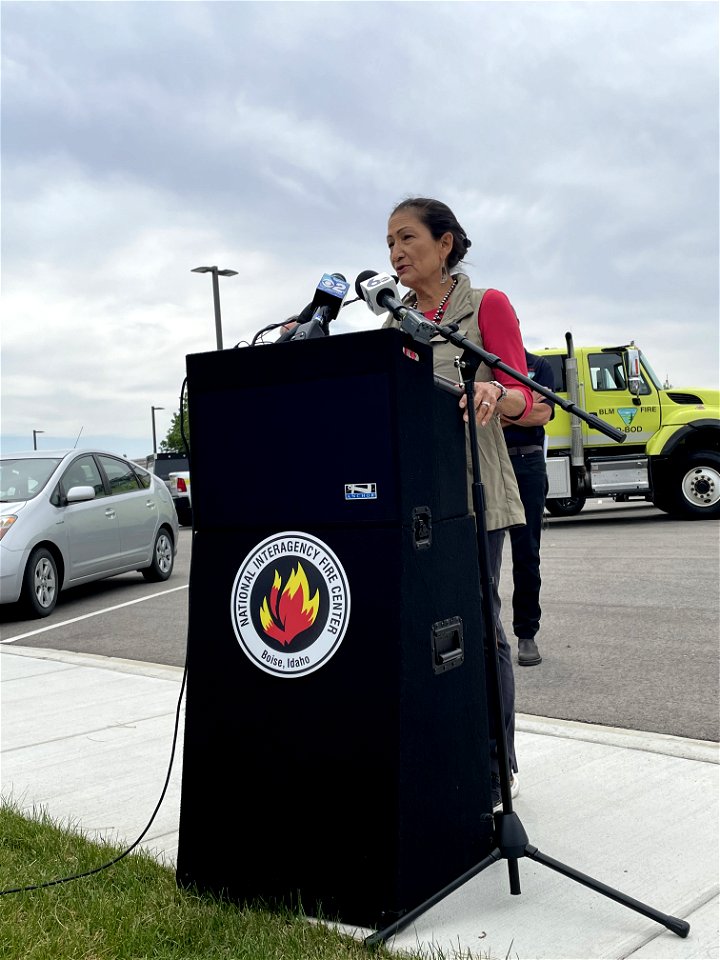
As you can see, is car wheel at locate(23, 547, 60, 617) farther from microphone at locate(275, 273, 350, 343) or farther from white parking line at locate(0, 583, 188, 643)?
microphone at locate(275, 273, 350, 343)

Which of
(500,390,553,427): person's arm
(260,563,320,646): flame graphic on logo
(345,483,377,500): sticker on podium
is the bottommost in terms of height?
(260,563,320,646): flame graphic on logo

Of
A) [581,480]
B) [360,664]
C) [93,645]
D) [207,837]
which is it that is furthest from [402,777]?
[581,480]

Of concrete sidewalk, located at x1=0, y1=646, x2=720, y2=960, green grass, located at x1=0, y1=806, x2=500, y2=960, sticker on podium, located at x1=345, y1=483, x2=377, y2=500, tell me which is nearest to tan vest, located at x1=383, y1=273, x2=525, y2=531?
sticker on podium, located at x1=345, y1=483, x2=377, y2=500

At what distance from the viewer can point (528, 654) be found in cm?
624

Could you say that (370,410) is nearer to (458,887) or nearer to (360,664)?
(360,664)

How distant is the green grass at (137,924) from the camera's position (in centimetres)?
250

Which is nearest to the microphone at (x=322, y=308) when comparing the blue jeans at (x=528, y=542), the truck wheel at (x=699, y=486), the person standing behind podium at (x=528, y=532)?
the person standing behind podium at (x=528, y=532)

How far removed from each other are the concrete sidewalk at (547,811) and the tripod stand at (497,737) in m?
0.08

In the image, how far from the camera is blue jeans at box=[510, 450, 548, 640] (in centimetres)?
604

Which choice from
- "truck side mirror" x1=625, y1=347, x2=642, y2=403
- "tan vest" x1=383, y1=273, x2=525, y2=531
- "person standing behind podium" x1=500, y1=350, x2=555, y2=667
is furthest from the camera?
"truck side mirror" x1=625, y1=347, x2=642, y2=403

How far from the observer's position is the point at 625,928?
2.66m

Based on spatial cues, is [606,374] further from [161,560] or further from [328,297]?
[328,297]

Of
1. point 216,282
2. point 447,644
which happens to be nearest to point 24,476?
point 447,644

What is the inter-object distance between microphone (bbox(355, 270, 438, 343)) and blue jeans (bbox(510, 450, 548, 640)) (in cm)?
342
